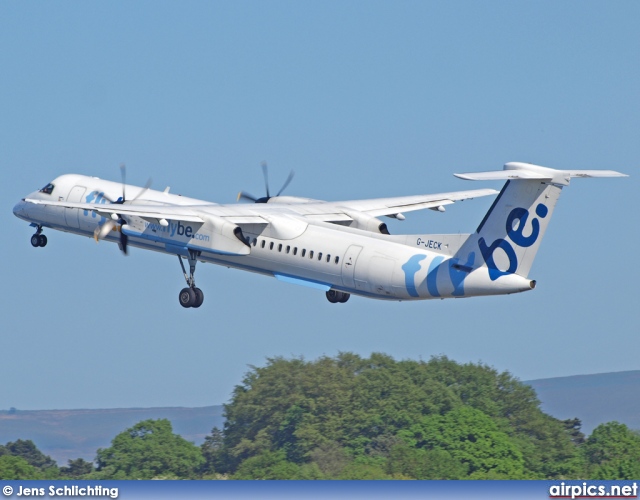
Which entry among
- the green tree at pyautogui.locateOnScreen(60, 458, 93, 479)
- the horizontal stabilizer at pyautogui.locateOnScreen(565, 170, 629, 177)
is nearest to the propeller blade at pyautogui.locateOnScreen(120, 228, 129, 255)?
the horizontal stabilizer at pyautogui.locateOnScreen(565, 170, 629, 177)

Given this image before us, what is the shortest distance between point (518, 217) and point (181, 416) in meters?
110

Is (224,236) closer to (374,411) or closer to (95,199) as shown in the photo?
(95,199)

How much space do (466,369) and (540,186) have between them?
41.8m

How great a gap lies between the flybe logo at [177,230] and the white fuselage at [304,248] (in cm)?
3

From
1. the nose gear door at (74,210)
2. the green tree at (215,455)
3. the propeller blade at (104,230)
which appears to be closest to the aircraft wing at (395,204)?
the propeller blade at (104,230)

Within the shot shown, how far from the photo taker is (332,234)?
42.4 m

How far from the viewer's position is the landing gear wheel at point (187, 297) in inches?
1826

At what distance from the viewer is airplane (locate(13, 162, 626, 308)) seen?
37250 millimetres

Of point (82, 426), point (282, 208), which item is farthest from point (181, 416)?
point (282, 208)

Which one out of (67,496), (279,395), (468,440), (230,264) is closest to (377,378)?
(279,395)

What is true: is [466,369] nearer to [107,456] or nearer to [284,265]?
[107,456]

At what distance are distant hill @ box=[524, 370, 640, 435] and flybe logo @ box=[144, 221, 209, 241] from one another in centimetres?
10712

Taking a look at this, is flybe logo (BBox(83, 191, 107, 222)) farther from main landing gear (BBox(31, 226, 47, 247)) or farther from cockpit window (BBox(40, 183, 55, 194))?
main landing gear (BBox(31, 226, 47, 247))

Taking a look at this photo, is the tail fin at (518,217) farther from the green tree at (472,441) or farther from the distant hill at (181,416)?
the distant hill at (181,416)
